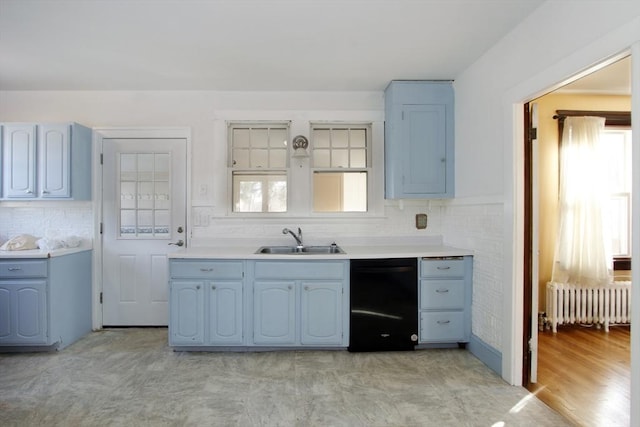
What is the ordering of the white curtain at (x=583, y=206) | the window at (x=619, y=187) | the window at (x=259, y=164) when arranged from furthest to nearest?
the window at (x=619, y=187) < the window at (x=259, y=164) < the white curtain at (x=583, y=206)

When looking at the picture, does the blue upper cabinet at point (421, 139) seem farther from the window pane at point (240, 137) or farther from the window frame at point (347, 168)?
the window pane at point (240, 137)

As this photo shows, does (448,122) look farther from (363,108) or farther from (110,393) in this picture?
(110,393)

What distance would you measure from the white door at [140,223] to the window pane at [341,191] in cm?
143

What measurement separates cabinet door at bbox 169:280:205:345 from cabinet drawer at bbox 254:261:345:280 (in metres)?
0.54

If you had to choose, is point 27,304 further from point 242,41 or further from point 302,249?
point 242,41

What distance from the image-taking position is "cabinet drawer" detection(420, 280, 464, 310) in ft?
10.5

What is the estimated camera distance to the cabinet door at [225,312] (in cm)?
315

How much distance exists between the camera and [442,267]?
3213 mm

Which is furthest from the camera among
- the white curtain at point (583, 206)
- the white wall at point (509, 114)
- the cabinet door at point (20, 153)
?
the white curtain at point (583, 206)

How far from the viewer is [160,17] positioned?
2.37m

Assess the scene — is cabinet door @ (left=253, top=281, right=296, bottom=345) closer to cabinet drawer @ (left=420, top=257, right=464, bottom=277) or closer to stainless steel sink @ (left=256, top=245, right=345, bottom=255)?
stainless steel sink @ (left=256, top=245, right=345, bottom=255)

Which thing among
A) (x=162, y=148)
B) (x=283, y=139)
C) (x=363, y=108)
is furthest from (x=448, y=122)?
(x=162, y=148)

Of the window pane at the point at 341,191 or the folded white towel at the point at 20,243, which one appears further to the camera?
the window pane at the point at 341,191

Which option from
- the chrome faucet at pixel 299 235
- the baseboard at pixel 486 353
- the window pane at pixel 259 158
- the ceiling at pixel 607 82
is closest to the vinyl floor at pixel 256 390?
the baseboard at pixel 486 353
